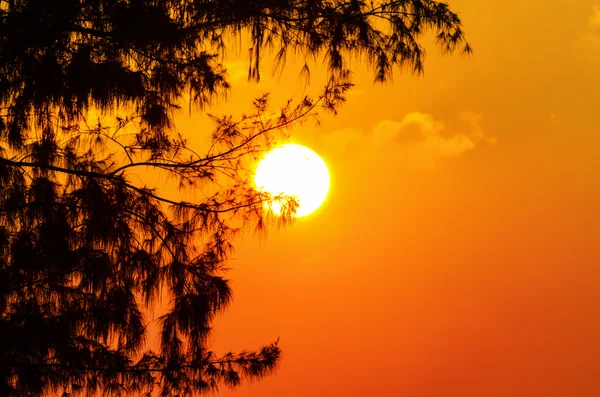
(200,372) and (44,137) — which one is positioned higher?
(44,137)

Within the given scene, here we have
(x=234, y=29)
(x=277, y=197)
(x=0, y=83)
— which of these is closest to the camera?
(x=0, y=83)

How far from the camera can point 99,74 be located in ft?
10.5

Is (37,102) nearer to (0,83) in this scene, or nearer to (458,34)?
(0,83)

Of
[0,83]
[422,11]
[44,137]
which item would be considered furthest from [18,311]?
[422,11]

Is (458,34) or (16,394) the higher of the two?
(458,34)

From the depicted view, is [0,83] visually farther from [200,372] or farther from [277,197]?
[200,372]

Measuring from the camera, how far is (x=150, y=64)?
11.4ft

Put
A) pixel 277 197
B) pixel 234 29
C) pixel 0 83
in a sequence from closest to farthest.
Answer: pixel 0 83, pixel 234 29, pixel 277 197

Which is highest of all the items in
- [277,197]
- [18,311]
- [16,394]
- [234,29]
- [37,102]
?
[234,29]

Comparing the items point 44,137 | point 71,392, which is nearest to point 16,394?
point 71,392

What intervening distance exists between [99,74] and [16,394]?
58.1 inches

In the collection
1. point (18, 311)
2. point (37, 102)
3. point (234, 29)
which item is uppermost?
point (234, 29)

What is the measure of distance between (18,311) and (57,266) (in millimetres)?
341

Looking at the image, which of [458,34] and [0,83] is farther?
[458,34]
